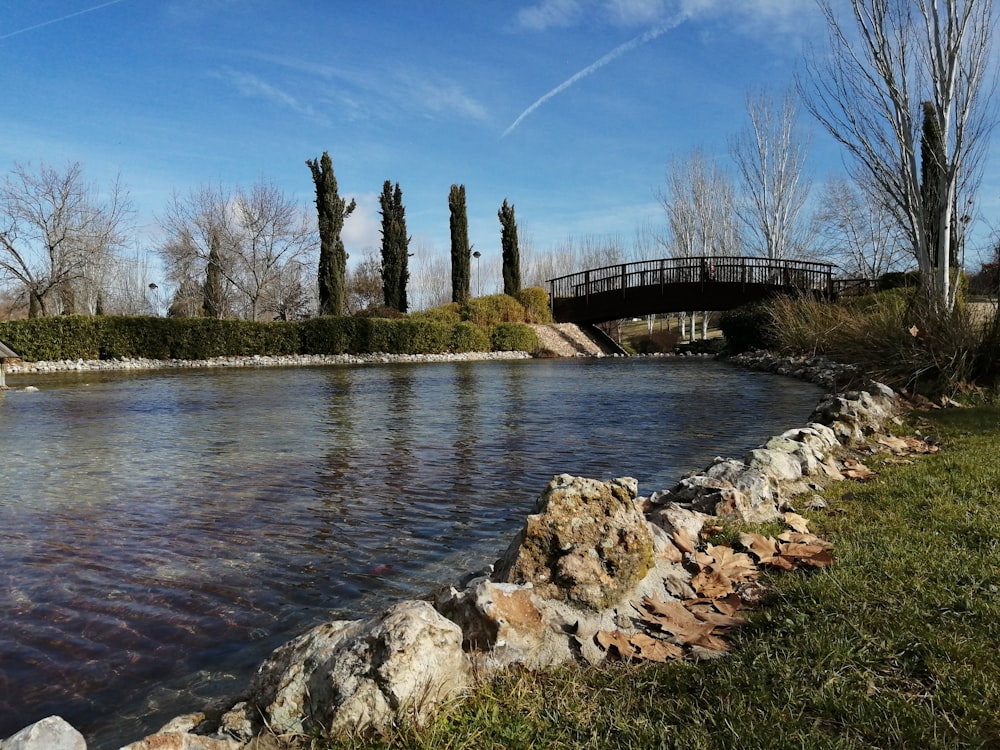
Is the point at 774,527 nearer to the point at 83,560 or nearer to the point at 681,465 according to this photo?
the point at 681,465

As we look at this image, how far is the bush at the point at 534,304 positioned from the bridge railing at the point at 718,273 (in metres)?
2.81

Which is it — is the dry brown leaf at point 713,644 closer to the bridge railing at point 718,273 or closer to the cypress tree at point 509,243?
the bridge railing at point 718,273

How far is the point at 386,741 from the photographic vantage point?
5.19 ft

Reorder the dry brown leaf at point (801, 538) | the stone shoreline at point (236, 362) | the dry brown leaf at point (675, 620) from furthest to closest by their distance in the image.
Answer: the stone shoreline at point (236, 362)
the dry brown leaf at point (801, 538)
the dry brown leaf at point (675, 620)

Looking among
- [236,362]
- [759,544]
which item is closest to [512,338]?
[236,362]

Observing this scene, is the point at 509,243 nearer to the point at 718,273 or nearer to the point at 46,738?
the point at 718,273

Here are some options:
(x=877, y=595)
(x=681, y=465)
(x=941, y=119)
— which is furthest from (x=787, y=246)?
(x=877, y=595)

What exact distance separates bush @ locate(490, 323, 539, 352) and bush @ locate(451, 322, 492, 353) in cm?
52

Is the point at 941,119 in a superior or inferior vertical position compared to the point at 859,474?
superior

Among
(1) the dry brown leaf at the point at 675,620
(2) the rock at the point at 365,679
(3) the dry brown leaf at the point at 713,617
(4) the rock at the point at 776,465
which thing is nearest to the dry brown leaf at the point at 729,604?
(3) the dry brown leaf at the point at 713,617

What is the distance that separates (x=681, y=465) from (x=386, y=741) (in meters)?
4.34

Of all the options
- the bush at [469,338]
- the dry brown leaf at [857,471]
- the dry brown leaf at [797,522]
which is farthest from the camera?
the bush at [469,338]

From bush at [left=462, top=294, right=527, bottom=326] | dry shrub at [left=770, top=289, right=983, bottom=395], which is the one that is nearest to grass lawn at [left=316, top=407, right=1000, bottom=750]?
dry shrub at [left=770, top=289, right=983, bottom=395]

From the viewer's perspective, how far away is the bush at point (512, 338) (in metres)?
31.3
